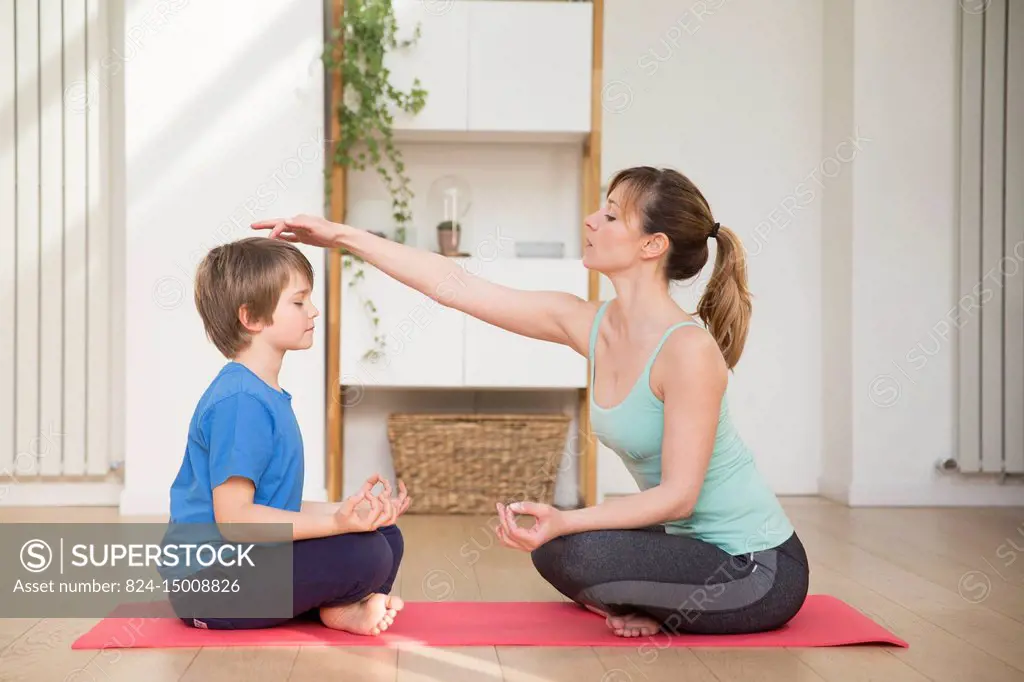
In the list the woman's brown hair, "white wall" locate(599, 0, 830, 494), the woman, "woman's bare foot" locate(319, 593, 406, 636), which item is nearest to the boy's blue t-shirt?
"woman's bare foot" locate(319, 593, 406, 636)

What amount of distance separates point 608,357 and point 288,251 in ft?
2.14

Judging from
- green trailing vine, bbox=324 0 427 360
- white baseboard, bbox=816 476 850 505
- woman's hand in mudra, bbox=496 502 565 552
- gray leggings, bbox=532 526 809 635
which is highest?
green trailing vine, bbox=324 0 427 360

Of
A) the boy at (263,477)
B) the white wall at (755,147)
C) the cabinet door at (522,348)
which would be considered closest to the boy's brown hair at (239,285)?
the boy at (263,477)

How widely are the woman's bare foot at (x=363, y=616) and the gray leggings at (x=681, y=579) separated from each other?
0.33 metres

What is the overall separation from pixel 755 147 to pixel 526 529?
295cm

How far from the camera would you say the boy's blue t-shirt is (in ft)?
6.30

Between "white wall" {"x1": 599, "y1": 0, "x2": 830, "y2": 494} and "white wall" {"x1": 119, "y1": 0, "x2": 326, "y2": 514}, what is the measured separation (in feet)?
4.51

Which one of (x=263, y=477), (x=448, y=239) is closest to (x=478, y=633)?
(x=263, y=477)

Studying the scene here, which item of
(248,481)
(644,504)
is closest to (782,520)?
A: (644,504)

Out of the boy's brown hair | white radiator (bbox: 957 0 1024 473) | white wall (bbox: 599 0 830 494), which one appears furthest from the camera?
white wall (bbox: 599 0 830 494)

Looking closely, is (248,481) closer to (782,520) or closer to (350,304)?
(782,520)

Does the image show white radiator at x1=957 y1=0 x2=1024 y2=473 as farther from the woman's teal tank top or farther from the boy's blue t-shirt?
the boy's blue t-shirt

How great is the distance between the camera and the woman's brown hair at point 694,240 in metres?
2.08

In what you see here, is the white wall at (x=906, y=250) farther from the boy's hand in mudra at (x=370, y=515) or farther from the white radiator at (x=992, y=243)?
the boy's hand in mudra at (x=370, y=515)
